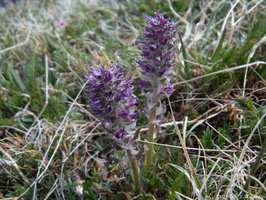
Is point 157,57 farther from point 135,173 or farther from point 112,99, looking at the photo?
point 135,173

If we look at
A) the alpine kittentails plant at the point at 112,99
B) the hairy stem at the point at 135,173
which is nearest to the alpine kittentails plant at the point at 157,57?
the alpine kittentails plant at the point at 112,99

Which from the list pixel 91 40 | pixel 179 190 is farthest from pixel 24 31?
pixel 179 190

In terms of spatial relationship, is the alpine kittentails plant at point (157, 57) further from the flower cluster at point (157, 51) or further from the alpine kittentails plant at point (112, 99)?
the alpine kittentails plant at point (112, 99)

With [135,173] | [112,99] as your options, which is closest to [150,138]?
[135,173]

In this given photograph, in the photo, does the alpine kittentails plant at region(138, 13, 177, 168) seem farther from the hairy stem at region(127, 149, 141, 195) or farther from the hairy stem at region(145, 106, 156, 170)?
the hairy stem at region(127, 149, 141, 195)

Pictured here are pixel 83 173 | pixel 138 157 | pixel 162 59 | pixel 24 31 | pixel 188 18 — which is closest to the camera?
pixel 162 59

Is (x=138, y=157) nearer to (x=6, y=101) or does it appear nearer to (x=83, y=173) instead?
(x=83, y=173)
